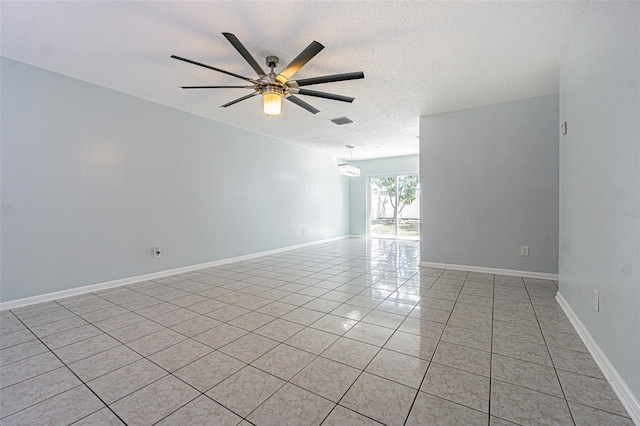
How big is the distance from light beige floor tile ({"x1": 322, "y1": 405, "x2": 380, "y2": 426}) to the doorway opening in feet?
23.6

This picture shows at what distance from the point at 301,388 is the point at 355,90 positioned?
333cm

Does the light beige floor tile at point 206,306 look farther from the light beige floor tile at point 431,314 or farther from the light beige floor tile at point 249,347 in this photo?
the light beige floor tile at point 431,314

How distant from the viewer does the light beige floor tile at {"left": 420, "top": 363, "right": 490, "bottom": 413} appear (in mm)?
1402

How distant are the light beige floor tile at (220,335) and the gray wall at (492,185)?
11.1 ft

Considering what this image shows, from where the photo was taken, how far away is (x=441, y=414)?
1316 mm

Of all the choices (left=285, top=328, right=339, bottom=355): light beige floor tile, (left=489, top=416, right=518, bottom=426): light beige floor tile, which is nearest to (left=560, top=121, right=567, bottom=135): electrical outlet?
(left=489, top=416, right=518, bottom=426): light beige floor tile

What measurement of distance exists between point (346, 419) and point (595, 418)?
1197 millimetres

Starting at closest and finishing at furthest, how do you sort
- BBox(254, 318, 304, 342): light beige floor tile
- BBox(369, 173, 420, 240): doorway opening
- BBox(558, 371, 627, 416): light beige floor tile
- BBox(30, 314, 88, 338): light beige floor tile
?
BBox(558, 371, 627, 416): light beige floor tile
BBox(254, 318, 304, 342): light beige floor tile
BBox(30, 314, 88, 338): light beige floor tile
BBox(369, 173, 420, 240): doorway opening

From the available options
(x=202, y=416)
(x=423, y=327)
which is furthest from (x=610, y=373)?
(x=202, y=416)

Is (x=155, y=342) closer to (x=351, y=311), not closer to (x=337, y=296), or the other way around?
(x=351, y=311)

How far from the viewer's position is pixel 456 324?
Answer: 2.29m

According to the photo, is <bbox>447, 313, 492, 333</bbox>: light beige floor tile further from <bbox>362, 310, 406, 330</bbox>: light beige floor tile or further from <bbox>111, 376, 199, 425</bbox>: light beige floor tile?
<bbox>111, 376, 199, 425</bbox>: light beige floor tile

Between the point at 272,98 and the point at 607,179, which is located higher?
the point at 272,98

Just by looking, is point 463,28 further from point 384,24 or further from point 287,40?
point 287,40
